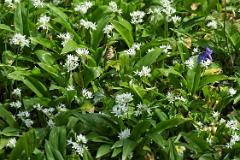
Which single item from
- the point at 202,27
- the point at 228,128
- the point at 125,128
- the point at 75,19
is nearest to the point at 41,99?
the point at 125,128

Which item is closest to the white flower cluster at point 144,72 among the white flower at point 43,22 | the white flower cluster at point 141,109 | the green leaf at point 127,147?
the white flower cluster at point 141,109

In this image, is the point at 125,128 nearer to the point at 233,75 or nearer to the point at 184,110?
the point at 184,110

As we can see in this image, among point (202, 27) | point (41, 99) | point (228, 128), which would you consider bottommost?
point (228, 128)

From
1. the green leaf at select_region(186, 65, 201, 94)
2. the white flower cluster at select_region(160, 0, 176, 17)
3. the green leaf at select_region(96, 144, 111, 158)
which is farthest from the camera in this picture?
the white flower cluster at select_region(160, 0, 176, 17)

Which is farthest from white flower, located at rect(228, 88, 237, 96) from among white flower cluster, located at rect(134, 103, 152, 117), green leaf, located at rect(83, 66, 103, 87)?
green leaf, located at rect(83, 66, 103, 87)

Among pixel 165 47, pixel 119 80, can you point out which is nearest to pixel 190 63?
pixel 165 47

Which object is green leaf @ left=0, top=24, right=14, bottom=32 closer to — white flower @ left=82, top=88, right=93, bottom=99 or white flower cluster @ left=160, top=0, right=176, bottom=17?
white flower @ left=82, top=88, right=93, bottom=99

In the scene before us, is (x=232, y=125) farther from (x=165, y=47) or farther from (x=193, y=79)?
(x=165, y=47)
